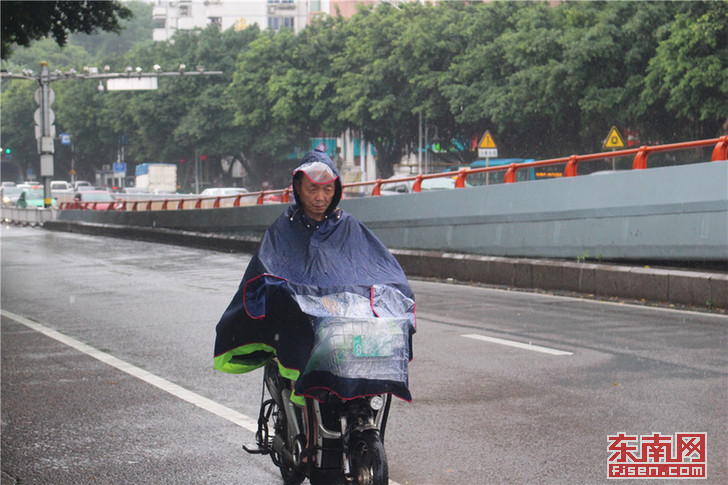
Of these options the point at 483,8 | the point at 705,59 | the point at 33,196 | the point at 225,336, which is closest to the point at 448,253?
the point at 225,336

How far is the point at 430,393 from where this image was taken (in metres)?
7.20

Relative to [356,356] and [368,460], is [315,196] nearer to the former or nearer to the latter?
[356,356]

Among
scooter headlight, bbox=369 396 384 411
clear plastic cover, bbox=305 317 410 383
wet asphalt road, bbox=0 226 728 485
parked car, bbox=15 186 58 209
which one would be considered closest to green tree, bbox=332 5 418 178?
parked car, bbox=15 186 58 209

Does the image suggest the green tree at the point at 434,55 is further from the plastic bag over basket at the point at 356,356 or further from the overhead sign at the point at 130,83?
the plastic bag over basket at the point at 356,356

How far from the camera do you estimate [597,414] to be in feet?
20.9

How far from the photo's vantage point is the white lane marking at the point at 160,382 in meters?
6.43

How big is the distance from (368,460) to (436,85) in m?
46.8

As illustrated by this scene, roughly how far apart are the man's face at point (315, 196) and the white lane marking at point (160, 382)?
2.28 m

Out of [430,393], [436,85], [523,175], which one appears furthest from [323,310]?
[436,85]

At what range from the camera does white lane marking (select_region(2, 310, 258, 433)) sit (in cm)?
643

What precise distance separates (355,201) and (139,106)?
5577 centimetres

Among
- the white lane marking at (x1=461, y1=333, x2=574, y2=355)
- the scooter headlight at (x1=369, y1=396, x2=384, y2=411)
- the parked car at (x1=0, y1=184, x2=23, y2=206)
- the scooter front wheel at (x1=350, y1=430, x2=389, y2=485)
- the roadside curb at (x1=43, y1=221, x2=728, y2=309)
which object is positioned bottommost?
the white lane marking at (x1=461, y1=333, x2=574, y2=355)

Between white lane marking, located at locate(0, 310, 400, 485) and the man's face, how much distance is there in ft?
5.05

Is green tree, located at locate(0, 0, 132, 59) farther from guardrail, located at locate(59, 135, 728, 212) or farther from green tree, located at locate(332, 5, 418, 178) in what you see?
green tree, located at locate(332, 5, 418, 178)
